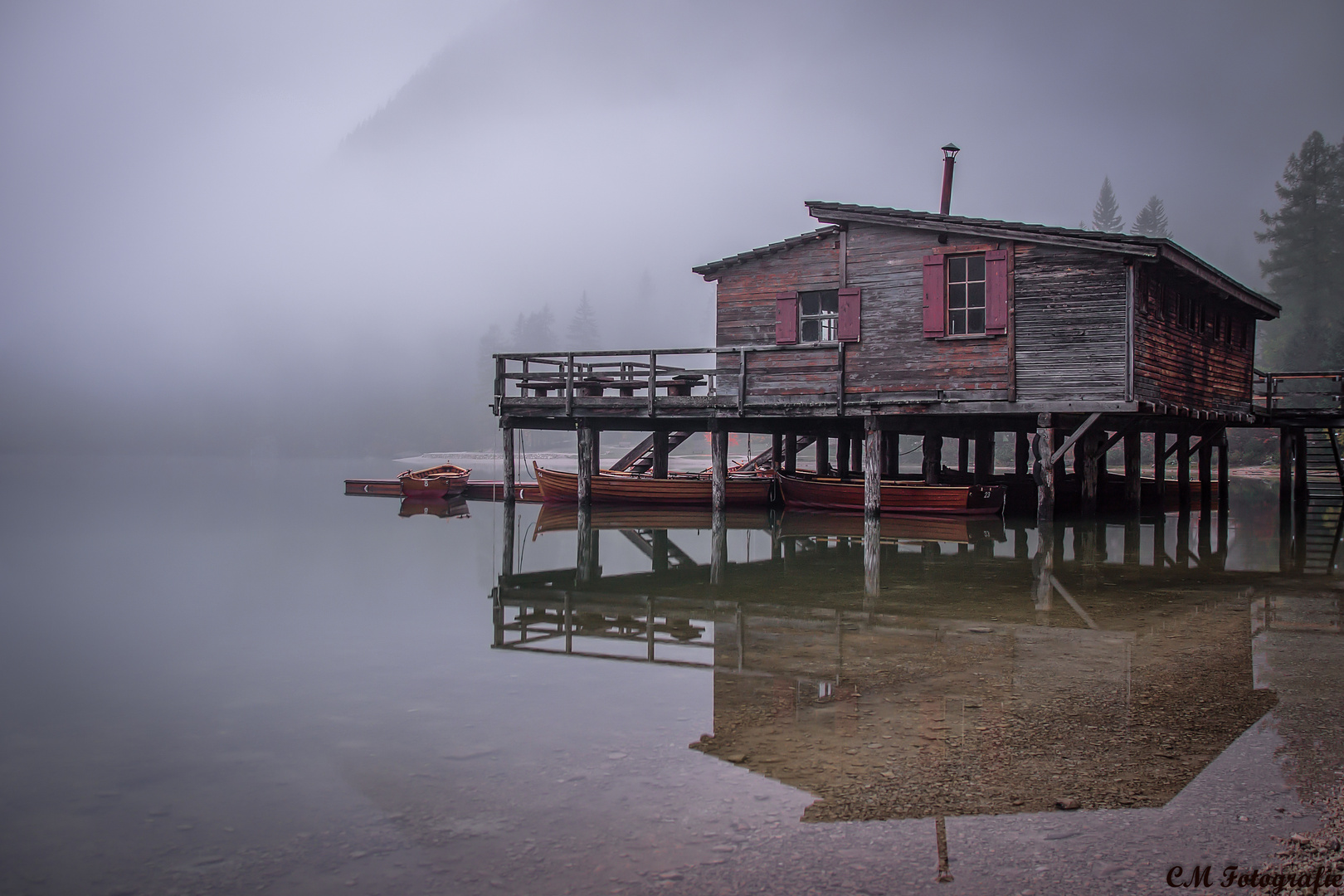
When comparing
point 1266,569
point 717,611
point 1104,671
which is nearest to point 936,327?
point 1266,569

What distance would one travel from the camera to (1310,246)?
66.8m

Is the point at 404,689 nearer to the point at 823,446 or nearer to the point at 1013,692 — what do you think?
the point at 1013,692

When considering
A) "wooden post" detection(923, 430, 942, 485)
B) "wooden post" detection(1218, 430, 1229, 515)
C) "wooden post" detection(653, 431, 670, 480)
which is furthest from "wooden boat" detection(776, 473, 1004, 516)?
"wooden post" detection(1218, 430, 1229, 515)


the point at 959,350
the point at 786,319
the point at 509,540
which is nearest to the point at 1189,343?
the point at 959,350

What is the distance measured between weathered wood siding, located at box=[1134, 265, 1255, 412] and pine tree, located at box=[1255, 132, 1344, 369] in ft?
131

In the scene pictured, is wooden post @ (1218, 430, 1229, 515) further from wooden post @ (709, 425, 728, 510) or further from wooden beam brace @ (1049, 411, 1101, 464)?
wooden post @ (709, 425, 728, 510)

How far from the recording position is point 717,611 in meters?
11.3

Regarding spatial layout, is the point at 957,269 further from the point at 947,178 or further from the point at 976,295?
the point at 947,178

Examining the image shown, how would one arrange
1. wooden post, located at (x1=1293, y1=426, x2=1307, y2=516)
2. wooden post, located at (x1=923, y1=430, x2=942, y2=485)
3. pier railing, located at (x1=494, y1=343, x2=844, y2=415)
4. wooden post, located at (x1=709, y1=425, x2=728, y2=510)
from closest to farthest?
1. pier railing, located at (x1=494, y1=343, x2=844, y2=415)
2. wooden post, located at (x1=709, y1=425, x2=728, y2=510)
3. wooden post, located at (x1=923, y1=430, x2=942, y2=485)
4. wooden post, located at (x1=1293, y1=426, x2=1307, y2=516)

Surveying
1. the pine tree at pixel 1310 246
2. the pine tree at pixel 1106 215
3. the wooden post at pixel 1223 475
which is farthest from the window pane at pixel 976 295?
the pine tree at pixel 1106 215

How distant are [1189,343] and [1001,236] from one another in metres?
6.35

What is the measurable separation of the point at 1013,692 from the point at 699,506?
841 inches

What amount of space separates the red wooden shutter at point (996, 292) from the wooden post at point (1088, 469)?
131 inches

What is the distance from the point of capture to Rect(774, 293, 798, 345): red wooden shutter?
23078mm
